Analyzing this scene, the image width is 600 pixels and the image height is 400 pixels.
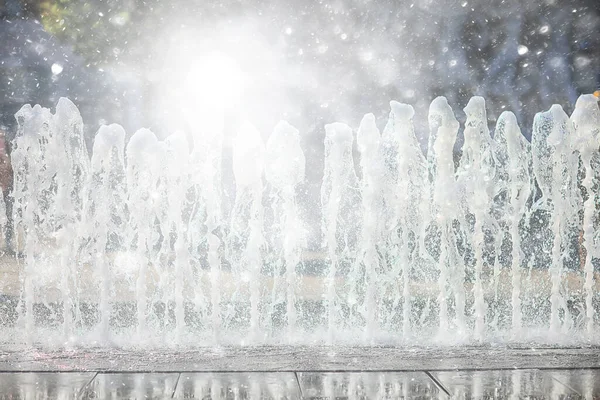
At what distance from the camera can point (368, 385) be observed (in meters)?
4.27

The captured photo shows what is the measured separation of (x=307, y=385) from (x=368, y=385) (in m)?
0.39

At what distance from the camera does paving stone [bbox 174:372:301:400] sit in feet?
13.1

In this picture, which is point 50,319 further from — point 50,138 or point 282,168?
point 282,168

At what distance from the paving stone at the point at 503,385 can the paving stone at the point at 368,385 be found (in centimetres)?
14

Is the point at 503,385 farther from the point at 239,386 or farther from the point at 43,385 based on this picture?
the point at 43,385

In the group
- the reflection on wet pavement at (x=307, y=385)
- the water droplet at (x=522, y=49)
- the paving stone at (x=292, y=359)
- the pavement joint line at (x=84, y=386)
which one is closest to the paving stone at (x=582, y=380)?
the reflection on wet pavement at (x=307, y=385)

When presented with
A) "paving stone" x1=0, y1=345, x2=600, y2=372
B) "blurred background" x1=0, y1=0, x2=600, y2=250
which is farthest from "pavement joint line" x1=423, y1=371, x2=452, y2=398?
"blurred background" x1=0, y1=0, x2=600, y2=250

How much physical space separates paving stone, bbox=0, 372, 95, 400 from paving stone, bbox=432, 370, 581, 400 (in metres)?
2.32

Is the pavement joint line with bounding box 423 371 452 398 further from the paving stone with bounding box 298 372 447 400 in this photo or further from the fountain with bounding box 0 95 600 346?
the fountain with bounding box 0 95 600 346

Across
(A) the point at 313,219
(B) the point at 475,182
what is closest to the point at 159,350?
(B) the point at 475,182

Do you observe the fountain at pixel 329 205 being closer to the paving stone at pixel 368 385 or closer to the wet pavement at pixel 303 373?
the wet pavement at pixel 303 373

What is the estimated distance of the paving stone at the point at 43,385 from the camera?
3.98 m

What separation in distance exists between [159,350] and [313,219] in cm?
1758

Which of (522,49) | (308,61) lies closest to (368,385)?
(522,49)
